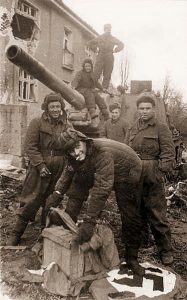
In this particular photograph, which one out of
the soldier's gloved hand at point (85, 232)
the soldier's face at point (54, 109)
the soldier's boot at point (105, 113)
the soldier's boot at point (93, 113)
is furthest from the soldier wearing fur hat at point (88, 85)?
the soldier's gloved hand at point (85, 232)

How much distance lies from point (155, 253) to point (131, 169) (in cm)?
126

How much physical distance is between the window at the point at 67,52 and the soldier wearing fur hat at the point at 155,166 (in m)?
10.6

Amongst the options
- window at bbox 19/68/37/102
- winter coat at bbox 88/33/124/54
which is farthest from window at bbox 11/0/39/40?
winter coat at bbox 88/33/124/54

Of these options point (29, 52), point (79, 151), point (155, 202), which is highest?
point (29, 52)

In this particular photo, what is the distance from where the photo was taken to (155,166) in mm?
3988

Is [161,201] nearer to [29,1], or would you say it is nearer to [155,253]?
[155,253]

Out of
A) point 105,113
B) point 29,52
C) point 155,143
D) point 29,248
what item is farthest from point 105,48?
point 29,248

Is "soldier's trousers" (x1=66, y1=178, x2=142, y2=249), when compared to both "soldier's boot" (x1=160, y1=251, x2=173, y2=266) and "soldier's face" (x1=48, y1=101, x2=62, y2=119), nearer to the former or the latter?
"soldier's boot" (x1=160, y1=251, x2=173, y2=266)

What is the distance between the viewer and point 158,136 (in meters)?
4.02

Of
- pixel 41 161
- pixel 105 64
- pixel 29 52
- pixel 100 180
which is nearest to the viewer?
pixel 100 180

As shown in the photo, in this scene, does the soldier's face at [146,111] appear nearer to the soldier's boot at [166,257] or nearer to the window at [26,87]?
the soldier's boot at [166,257]

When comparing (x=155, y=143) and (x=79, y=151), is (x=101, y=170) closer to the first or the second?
(x=79, y=151)

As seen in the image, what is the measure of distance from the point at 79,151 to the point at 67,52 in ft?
39.5

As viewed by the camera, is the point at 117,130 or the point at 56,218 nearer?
the point at 56,218
